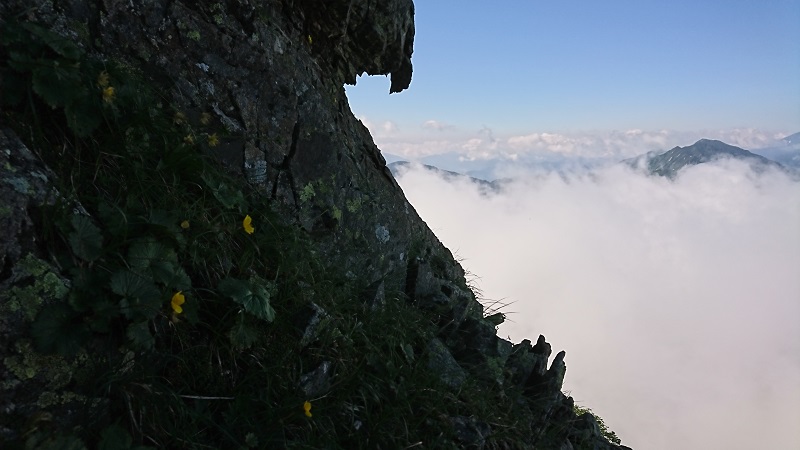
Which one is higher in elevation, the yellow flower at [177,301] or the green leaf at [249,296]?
the yellow flower at [177,301]

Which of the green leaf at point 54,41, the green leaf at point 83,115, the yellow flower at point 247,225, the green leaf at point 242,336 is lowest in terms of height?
the green leaf at point 242,336

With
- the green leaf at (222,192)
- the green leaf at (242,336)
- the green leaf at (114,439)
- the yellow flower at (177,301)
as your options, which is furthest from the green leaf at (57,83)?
the green leaf at (114,439)

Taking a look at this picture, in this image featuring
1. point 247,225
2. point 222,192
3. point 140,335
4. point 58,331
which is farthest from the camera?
point 222,192

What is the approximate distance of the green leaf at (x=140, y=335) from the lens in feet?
8.15

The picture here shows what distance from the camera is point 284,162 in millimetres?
5301

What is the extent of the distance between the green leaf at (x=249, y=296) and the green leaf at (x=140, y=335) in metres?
0.54

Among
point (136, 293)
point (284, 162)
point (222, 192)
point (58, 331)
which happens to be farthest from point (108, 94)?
point (284, 162)

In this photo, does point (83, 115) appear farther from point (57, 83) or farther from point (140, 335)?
point (140, 335)

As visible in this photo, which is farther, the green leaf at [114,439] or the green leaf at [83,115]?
the green leaf at [83,115]

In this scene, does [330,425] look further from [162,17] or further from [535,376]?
[162,17]

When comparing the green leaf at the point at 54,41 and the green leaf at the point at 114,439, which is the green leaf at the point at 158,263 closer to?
the green leaf at the point at 114,439

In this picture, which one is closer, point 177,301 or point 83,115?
point 177,301

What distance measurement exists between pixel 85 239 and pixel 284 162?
290 cm

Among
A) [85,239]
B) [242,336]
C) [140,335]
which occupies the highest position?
[85,239]
